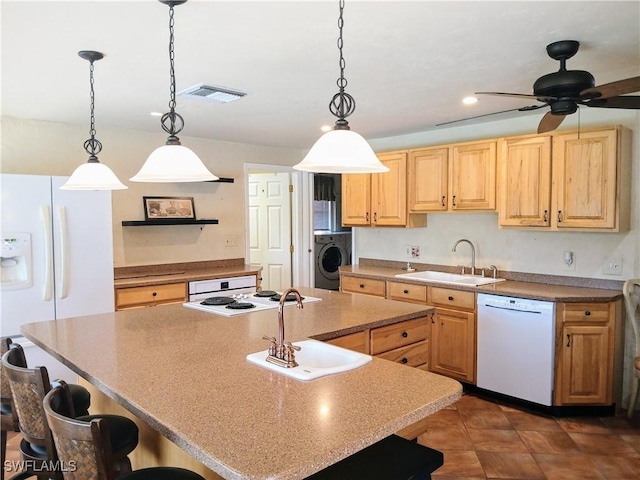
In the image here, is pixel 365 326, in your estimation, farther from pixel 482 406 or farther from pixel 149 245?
pixel 149 245

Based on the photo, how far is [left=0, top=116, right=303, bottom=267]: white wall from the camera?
4.07m

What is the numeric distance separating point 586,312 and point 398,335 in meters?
1.63

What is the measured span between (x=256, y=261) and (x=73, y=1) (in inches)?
181

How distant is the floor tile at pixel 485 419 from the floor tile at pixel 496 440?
68mm

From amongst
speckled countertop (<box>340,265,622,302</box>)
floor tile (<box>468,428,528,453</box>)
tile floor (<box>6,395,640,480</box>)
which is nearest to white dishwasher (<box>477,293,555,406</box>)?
speckled countertop (<box>340,265,622,302</box>)

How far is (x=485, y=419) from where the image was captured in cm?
350

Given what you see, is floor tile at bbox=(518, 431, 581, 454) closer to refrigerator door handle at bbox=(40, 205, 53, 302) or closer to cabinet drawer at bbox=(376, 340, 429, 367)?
cabinet drawer at bbox=(376, 340, 429, 367)

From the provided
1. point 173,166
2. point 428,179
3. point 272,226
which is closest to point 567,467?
point 428,179

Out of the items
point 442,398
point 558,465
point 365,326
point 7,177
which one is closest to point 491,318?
point 558,465

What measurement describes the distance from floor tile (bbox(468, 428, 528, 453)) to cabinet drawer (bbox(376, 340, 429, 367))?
72 cm

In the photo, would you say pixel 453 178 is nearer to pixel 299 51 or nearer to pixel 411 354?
pixel 411 354

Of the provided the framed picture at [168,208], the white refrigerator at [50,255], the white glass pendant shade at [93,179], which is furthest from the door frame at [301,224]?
the white glass pendant shade at [93,179]

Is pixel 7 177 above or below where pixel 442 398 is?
above

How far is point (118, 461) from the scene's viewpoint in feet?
5.82
